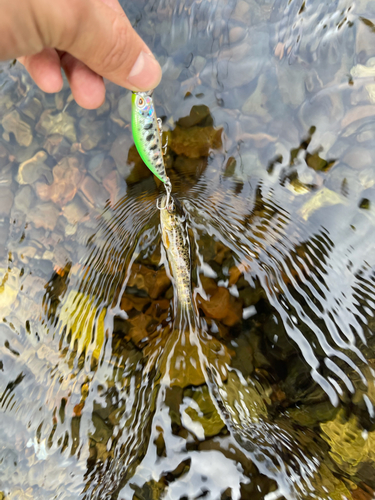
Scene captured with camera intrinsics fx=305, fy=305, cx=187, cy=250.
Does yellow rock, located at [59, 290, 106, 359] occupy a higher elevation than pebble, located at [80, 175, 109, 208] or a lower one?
lower

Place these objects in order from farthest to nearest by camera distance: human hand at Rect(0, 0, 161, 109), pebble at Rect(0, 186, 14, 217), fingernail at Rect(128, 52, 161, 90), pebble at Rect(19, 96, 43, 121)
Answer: pebble at Rect(0, 186, 14, 217), pebble at Rect(19, 96, 43, 121), fingernail at Rect(128, 52, 161, 90), human hand at Rect(0, 0, 161, 109)

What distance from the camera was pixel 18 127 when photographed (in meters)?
2.04

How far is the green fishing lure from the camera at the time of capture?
1.47 metres

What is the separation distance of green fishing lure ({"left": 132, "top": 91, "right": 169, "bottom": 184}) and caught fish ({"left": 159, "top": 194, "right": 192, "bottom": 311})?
410 millimetres

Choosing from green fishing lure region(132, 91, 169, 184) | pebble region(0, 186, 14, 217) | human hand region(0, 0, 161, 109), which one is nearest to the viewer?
human hand region(0, 0, 161, 109)

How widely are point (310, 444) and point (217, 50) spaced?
2566 mm

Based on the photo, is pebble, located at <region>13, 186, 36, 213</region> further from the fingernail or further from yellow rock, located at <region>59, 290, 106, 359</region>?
Answer: the fingernail

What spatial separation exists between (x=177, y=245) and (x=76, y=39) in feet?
4.22

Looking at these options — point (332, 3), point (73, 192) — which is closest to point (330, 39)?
point (332, 3)

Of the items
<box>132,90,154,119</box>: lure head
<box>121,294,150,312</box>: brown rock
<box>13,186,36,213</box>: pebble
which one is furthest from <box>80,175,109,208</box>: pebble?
<box>132,90,154,119</box>: lure head

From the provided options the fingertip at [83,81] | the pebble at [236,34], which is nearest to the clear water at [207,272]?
the pebble at [236,34]

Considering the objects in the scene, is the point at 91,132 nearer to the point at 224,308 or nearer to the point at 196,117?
the point at 196,117

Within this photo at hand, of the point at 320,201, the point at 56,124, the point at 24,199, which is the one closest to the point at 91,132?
the point at 56,124

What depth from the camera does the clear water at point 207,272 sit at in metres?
1.87
